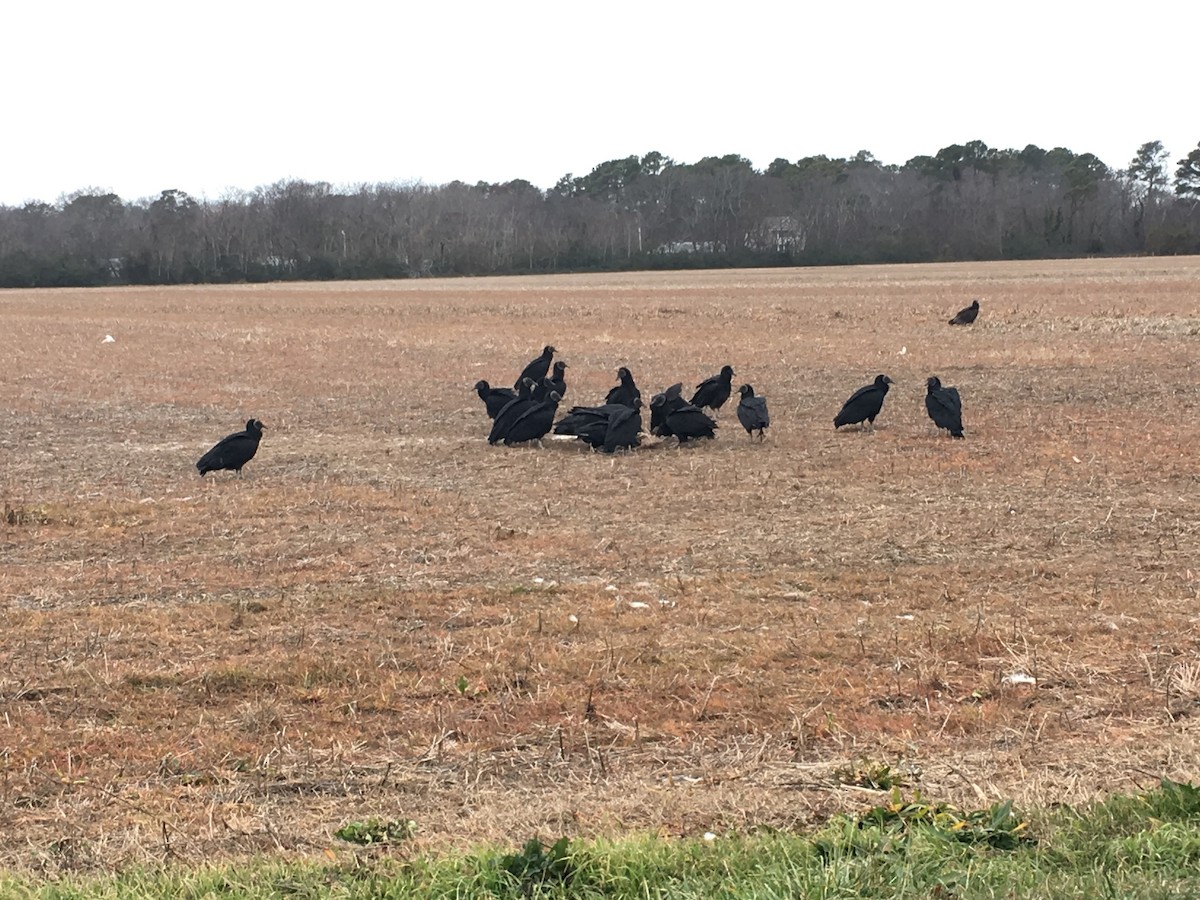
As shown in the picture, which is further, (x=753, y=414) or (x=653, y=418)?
(x=653, y=418)

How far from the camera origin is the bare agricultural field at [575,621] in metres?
5.27

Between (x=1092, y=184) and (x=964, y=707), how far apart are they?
103 m

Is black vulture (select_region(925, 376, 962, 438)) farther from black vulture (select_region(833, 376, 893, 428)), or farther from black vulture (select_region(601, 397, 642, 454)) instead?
black vulture (select_region(601, 397, 642, 454))

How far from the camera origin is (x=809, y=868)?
398 cm

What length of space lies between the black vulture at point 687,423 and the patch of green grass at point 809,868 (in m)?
10.4

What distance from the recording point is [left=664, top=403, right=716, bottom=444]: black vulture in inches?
580

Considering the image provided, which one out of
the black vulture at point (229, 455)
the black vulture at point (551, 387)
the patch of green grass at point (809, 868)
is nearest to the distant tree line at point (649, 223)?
the black vulture at point (551, 387)

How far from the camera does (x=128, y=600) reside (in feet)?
28.2

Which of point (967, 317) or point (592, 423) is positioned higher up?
point (967, 317)

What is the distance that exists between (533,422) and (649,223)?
320ft

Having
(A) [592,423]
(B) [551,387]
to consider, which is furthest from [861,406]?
(B) [551,387]

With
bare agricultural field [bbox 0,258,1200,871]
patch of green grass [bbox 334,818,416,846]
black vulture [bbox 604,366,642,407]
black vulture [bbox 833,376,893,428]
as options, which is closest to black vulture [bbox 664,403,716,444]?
bare agricultural field [bbox 0,258,1200,871]

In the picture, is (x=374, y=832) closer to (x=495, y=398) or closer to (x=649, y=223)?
(x=495, y=398)

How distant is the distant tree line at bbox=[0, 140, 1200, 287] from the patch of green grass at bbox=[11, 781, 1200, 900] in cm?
8888
